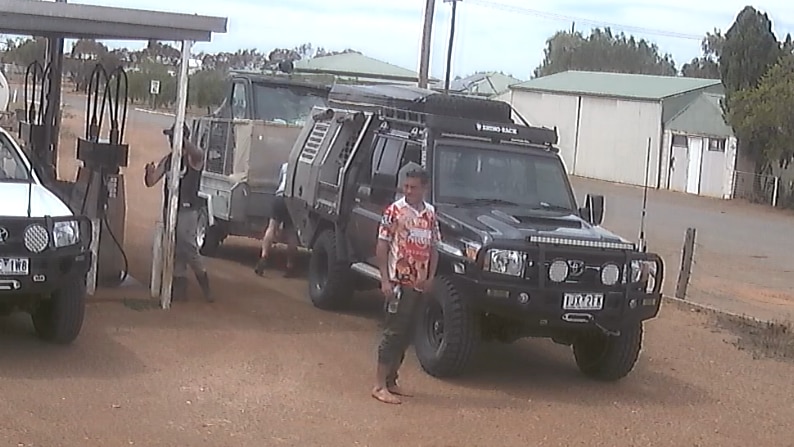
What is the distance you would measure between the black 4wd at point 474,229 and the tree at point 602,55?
→ 81.4 m

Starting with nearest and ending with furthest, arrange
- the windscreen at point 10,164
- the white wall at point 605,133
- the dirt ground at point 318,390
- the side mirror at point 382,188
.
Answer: the dirt ground at point 318,390 < the windscreen at point 10,164 < the side mirror at point 382,188 < the white wall at point 605,133

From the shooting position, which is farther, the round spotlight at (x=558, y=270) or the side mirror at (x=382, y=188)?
the side mirror at (x=382, y=188)

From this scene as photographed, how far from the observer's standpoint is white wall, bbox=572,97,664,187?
42438 mm

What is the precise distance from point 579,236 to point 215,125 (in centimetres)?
714

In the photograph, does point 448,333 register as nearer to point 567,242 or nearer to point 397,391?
point 397,391

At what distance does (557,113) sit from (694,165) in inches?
329

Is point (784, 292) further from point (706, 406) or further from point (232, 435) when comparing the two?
point (232, 435)

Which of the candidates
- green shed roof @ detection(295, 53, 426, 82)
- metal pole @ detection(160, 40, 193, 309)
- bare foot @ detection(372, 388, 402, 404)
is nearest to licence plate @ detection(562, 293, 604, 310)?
bare foot @ detection(372, 388, 402, 404)

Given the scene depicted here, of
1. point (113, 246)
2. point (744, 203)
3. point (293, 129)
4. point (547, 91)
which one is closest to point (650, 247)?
point (293, 129)

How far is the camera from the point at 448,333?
8633 mm

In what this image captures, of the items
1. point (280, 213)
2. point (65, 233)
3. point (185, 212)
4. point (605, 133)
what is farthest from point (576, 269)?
point (605, 133)

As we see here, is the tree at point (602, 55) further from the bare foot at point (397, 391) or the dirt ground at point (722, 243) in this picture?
the bare foot at point (397, 391)

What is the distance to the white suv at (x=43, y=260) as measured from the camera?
8.12 metres

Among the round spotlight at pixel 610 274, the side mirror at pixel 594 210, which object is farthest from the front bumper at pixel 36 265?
the side mirror at pixel 594 210
